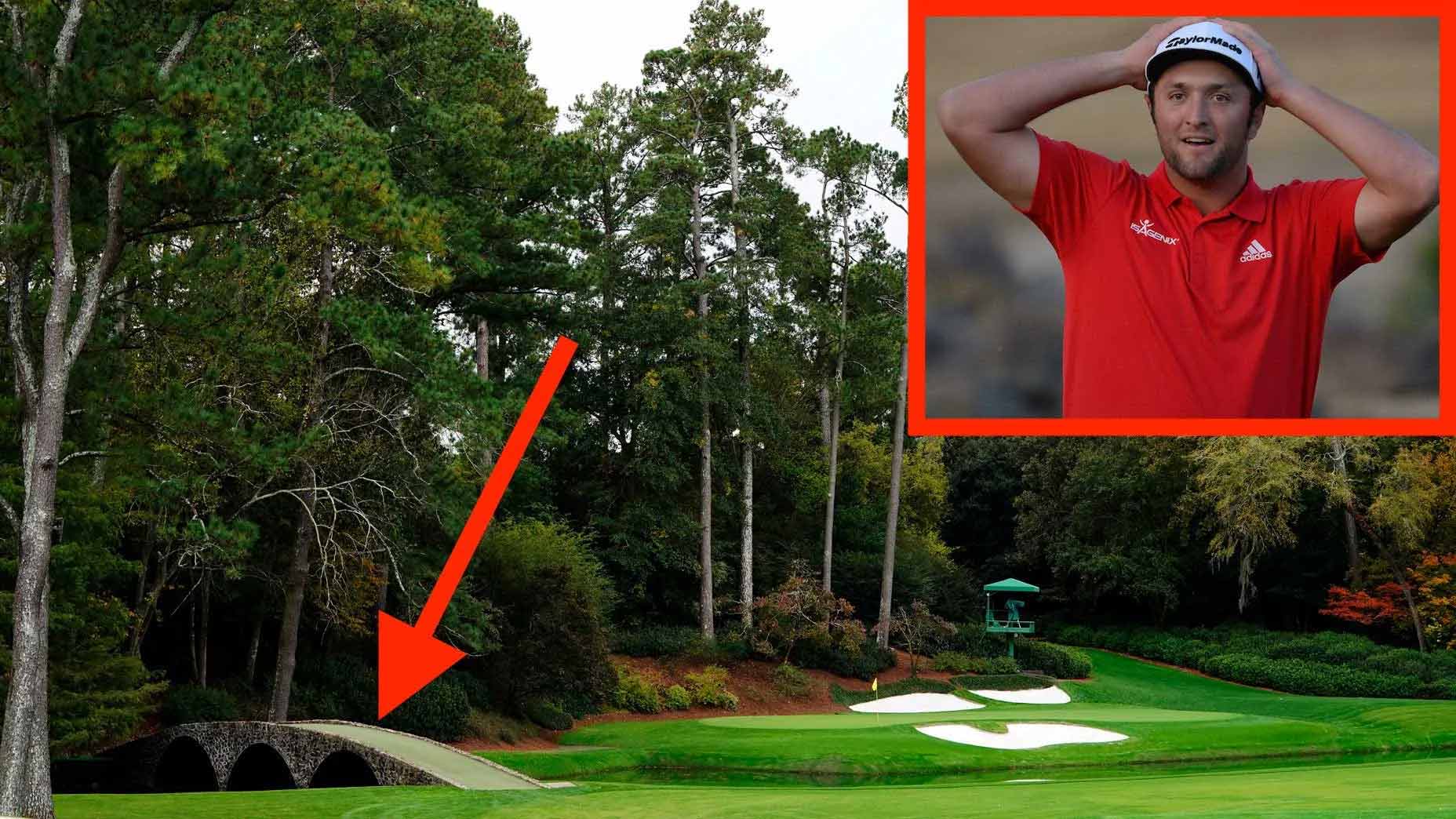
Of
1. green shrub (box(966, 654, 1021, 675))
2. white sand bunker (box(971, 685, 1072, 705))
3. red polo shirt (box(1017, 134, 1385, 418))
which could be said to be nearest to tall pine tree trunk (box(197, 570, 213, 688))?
white sand bunker (box(971, 685, 1072, 705))

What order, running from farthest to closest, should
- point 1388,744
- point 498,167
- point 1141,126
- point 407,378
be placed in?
point 1388,744 → point 498,167 → point 407,378 → point 1141,126

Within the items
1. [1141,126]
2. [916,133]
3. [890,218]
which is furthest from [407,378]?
[890,218]

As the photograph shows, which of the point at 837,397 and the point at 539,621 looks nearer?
the point at 539,621

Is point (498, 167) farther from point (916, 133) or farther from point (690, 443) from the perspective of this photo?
point (916, 133)

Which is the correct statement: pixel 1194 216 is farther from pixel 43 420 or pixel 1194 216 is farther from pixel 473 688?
pixel 473 688

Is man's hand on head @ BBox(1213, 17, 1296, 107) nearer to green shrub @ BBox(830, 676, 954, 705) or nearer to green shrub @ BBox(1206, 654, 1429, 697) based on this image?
green shrub @ BBox(830, 676, 954, 705)

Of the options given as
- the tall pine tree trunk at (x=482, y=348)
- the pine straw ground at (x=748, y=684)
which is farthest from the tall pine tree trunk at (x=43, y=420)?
the tall pine tree trunk at (x=482, y=348)

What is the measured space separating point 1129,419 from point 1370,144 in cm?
224

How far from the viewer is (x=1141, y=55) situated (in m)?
7.79

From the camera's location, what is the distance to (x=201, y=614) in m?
25.1

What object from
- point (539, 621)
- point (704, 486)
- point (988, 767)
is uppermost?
point (704, 486)

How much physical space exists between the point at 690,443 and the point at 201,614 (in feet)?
39.6

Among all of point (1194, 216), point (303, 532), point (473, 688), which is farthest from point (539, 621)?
point (1194, 216)

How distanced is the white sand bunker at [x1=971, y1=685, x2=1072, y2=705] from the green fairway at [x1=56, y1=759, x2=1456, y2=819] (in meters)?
14.0
